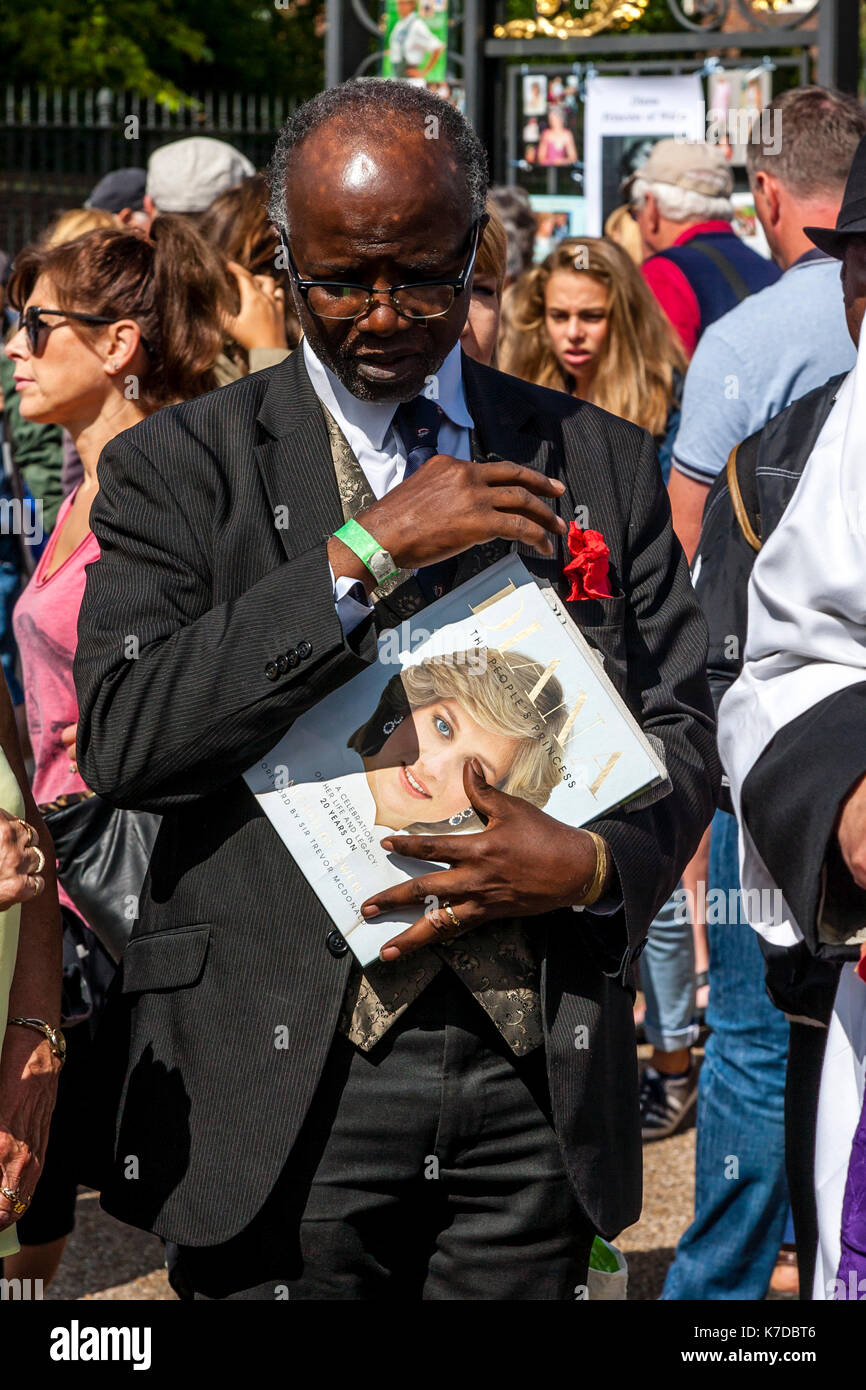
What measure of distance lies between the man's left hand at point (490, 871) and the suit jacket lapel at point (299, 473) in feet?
1.21

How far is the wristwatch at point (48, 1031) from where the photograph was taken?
2.19m

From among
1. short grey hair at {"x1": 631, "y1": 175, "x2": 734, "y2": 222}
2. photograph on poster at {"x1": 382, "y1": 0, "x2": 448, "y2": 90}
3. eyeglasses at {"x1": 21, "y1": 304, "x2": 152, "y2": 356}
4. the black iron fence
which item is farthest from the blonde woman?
the black iron fence

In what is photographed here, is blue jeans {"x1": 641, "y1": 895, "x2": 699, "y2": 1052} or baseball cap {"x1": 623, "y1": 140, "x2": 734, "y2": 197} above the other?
baseball cap {"x1": 623, "y1": 140, "x2": 734, "y2": 197}

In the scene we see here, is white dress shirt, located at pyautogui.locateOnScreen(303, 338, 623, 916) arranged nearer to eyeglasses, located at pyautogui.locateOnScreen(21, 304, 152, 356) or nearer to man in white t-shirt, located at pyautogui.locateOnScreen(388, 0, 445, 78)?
eyeglasses, located at pyautogui.locateOnScreen(21, 304, 152, 356)

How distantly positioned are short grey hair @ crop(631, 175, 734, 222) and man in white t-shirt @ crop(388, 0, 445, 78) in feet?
6.78

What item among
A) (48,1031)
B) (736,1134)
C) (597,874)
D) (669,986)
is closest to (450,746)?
(597,874)

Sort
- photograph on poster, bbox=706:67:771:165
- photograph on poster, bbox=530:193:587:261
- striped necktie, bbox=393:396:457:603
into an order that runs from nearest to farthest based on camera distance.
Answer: striped necktie, bbox=393:396:457:603
photograph on poster, bbox=706:67:771:165
photograph on poster, bbox=530:193:587:261

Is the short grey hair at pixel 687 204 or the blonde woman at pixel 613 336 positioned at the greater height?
the short grey hair at pixel 687 204

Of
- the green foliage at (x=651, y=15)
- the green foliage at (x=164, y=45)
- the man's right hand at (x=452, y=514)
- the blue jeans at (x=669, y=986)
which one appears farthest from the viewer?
the green foliage at (x=164, y=45)

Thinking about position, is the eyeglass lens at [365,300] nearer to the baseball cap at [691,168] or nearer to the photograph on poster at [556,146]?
the baseball cap at [691,168]

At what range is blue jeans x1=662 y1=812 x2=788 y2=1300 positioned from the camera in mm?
3416

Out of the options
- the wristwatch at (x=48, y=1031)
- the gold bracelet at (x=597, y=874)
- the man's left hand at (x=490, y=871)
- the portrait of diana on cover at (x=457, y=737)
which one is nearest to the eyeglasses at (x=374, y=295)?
the portrait of diana on cover at (x=457, y=737)

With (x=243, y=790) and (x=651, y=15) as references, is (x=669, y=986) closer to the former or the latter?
(x=243, y=790)
